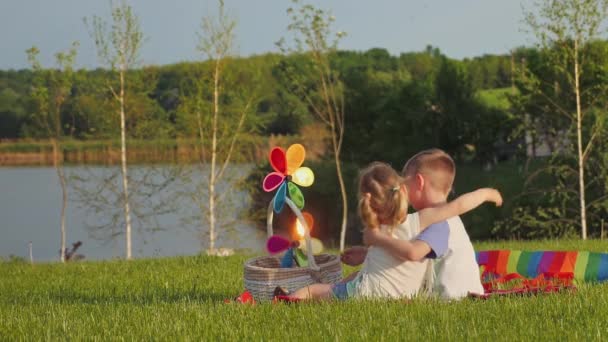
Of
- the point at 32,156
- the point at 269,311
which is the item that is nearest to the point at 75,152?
the point at 269,311

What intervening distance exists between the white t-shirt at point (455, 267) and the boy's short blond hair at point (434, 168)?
0.91 feet

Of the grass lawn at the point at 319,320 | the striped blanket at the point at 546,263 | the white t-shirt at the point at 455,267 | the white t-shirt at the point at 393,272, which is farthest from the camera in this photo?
the striped blanket at the point at 546,263

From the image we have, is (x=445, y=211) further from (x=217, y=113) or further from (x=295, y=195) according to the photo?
(x=217, y=113)

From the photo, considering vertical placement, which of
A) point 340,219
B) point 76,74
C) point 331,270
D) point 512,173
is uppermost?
point 76,74

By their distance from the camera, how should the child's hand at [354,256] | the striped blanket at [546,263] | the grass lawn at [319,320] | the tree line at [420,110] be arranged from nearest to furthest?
the grass lawn at [319,320] → the child's hand at [354,256] → the striped blanket at [546,263] → the tree line at [420,110]

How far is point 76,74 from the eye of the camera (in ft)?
59.0

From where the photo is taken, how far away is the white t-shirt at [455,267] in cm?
582

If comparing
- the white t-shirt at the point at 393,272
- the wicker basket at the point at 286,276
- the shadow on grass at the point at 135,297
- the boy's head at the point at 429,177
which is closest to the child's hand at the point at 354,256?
the wicker basket at the point at 286,276

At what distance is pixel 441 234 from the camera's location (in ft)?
18.3

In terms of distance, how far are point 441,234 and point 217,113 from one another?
12909 millimetres

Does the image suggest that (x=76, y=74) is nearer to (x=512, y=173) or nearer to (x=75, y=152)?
(x=75, y=152)

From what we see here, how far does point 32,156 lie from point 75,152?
34.7 m

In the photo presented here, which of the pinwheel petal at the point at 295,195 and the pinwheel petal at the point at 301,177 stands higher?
the pinwheel petal at the point at 301,177

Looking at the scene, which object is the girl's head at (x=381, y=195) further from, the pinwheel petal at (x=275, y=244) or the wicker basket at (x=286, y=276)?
the pinwheel petal at (x=275, y=244)
